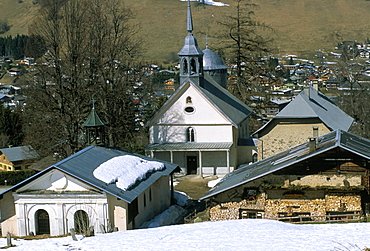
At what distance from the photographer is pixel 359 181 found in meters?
25.0

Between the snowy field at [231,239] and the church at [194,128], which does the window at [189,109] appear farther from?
the snowy field at [231,239]

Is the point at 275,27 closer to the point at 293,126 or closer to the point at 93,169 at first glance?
the point at 293,126

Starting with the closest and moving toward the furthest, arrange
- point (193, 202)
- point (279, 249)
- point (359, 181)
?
1. point (279, 249)
2. point (359, 181)
3. point (193, 202)

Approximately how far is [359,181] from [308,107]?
1478 cm

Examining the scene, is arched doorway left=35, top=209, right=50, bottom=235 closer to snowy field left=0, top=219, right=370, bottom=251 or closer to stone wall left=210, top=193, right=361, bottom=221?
snowy field left=0, top=219, right=370, bottom=251

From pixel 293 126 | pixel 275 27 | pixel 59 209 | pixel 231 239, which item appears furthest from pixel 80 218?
pixel 275 27

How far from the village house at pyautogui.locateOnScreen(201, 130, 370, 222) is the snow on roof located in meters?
3.61

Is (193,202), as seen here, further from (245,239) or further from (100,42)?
(100,42)

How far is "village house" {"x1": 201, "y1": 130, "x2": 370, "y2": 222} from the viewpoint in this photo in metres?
25.0

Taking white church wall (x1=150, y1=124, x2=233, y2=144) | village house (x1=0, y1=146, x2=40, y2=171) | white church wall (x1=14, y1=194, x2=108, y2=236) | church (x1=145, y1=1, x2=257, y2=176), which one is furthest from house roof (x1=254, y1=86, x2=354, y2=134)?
village house (x1=0, y1=146, x2=40, y2=171)

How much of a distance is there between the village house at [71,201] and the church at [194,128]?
15.3 metres

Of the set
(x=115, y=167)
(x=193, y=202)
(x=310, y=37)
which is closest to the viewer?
(x=115, y=167)

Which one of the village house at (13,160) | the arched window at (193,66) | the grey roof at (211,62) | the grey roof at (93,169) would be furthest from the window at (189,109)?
the village house at (13,160)

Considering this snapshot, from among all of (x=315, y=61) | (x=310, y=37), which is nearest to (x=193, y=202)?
(x=315, y=61)
